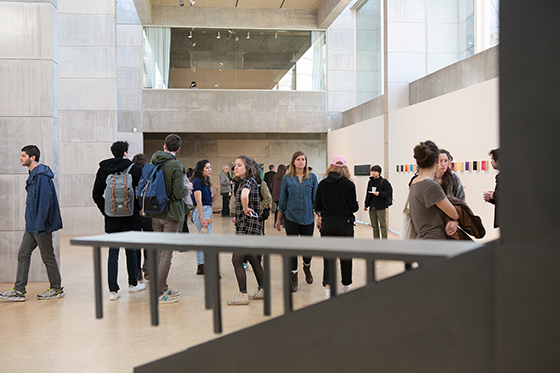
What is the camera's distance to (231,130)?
52.5 feet

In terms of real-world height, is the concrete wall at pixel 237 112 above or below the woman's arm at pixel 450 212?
above

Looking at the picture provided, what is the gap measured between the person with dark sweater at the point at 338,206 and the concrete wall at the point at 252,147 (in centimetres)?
1302

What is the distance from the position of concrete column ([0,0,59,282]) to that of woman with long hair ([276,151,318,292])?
2.92 m

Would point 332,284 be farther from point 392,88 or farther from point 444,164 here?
point 392,88

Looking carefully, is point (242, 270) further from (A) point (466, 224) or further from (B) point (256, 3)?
(B) point (256, 3)

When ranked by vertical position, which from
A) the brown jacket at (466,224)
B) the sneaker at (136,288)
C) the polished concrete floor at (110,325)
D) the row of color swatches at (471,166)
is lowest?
the polished concrete floor at (110,325)

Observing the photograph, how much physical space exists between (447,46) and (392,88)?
1477 millimetres

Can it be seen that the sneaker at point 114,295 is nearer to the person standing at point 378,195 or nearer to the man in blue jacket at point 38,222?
the man in blue jacket at point 38,222

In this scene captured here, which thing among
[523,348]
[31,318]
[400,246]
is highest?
[400,246]

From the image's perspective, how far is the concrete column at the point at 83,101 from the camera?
36.3 feet

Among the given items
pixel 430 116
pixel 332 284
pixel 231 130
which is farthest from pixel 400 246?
pixel 231 130

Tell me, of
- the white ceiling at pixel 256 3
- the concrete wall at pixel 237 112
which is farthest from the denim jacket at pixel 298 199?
the white ceiling at pixel 256 3

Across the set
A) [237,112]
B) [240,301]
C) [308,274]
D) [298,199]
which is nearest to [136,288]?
[240,301]

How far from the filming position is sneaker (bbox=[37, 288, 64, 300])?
17.2 ft
